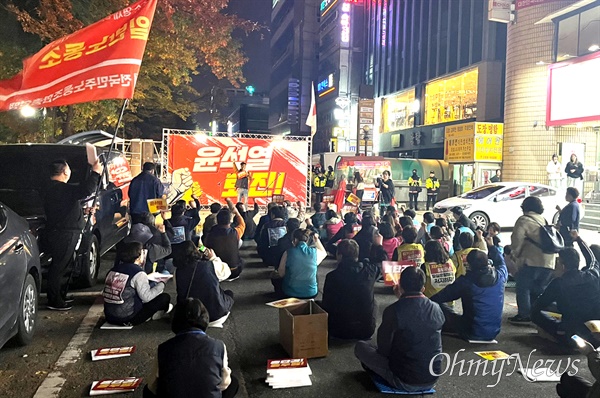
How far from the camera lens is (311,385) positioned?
14.4 feet

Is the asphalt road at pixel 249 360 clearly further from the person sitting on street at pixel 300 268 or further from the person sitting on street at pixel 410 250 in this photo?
the person sitting on street at pixel 410 250

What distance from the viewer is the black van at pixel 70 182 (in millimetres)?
7191

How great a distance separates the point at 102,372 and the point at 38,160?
4.90 meters

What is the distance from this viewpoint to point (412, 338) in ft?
13.2

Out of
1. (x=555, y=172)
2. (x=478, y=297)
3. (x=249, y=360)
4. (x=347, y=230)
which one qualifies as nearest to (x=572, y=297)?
(x=478, y=297)

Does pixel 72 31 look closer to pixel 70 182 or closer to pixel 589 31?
pixel 70 182

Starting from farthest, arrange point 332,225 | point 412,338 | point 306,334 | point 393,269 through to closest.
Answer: point 332,225
point 393,269
point 306,334
point 412,338

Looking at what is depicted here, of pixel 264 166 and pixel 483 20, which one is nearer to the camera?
pixel 264 166

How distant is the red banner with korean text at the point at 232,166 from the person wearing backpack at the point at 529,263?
10.9m

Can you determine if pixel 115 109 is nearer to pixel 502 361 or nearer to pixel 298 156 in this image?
pixel 298 156

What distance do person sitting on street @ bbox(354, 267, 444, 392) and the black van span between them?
4847 mm

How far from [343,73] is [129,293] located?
4786 centimetres

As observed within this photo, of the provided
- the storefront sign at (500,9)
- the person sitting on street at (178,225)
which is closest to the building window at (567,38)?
the storefront sign at (500,9)

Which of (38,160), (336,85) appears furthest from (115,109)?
(336,85)
